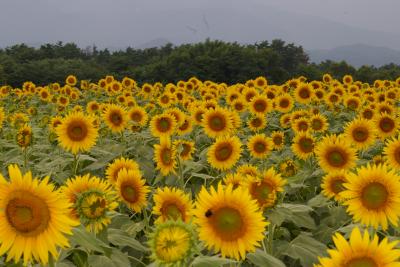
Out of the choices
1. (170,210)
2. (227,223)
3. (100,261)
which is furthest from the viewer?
(170,210)

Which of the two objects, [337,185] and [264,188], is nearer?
[264,188]

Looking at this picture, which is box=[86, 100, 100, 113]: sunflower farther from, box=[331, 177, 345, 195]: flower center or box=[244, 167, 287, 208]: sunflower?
box=[244, 167, 287, 208]: sunflower

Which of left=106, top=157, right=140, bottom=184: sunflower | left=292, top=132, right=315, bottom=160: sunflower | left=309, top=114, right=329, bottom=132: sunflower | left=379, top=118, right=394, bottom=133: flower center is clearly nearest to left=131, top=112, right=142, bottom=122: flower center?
left=309, top=114, right=329, bottom=132: sunflower

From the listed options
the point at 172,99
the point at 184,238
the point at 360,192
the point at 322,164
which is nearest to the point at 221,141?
the point at 322,164

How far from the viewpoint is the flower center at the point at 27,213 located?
223cm

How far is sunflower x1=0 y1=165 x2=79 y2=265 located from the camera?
87.4 inches

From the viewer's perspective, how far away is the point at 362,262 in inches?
84.0

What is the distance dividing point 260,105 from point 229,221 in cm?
706

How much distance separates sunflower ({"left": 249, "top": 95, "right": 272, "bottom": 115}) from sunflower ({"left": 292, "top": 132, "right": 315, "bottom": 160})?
2.74 meters

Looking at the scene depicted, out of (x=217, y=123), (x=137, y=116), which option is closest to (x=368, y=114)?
(x=217, y=123)

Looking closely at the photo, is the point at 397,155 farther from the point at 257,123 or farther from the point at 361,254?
the point at 257,123

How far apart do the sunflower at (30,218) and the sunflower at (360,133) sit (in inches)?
204

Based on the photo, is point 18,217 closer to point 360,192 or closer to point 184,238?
point 184,238

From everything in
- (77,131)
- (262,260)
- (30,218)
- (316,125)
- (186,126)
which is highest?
(316,125)
